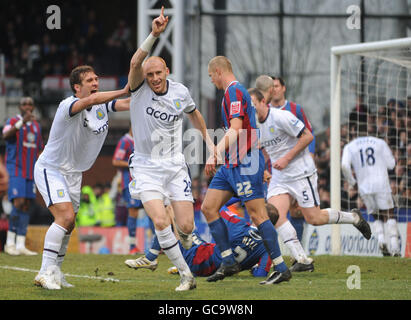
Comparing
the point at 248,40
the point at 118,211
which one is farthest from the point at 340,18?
the point at 118,211

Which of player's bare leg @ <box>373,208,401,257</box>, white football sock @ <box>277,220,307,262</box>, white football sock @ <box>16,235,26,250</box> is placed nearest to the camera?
white football sock @ <box>277,220,307,262</box>

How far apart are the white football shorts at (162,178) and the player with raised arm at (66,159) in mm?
591

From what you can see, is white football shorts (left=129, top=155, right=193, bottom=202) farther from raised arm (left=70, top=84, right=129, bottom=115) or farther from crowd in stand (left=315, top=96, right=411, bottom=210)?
crowd in stand (left=315, top=96, right=411, bottom=210)

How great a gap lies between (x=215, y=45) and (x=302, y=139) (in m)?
9.94

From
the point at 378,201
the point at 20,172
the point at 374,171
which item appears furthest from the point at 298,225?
the point at 20,172

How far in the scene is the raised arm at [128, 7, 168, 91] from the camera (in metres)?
6.51

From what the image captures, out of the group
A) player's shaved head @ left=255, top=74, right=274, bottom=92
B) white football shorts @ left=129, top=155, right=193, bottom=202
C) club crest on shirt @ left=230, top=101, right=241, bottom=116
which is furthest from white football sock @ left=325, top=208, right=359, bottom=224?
white football shorts @ left=129, top=155, right=193, bottom=202

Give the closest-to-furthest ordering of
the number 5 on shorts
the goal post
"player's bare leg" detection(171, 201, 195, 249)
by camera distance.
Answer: "player's bare leg" detection(171, 201, 195, 249), the number 5 on shorts, the goal post

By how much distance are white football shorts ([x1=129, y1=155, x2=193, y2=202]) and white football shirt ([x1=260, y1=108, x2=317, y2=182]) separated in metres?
2.15

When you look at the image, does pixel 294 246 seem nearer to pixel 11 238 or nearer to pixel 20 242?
pixel 20 242

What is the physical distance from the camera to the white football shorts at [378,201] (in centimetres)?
1243

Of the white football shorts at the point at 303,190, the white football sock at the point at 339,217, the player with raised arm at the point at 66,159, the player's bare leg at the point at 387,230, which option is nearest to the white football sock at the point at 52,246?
the player with raised arm at the point at 66,159

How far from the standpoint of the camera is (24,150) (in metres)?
12.5

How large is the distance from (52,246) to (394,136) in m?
7.61
